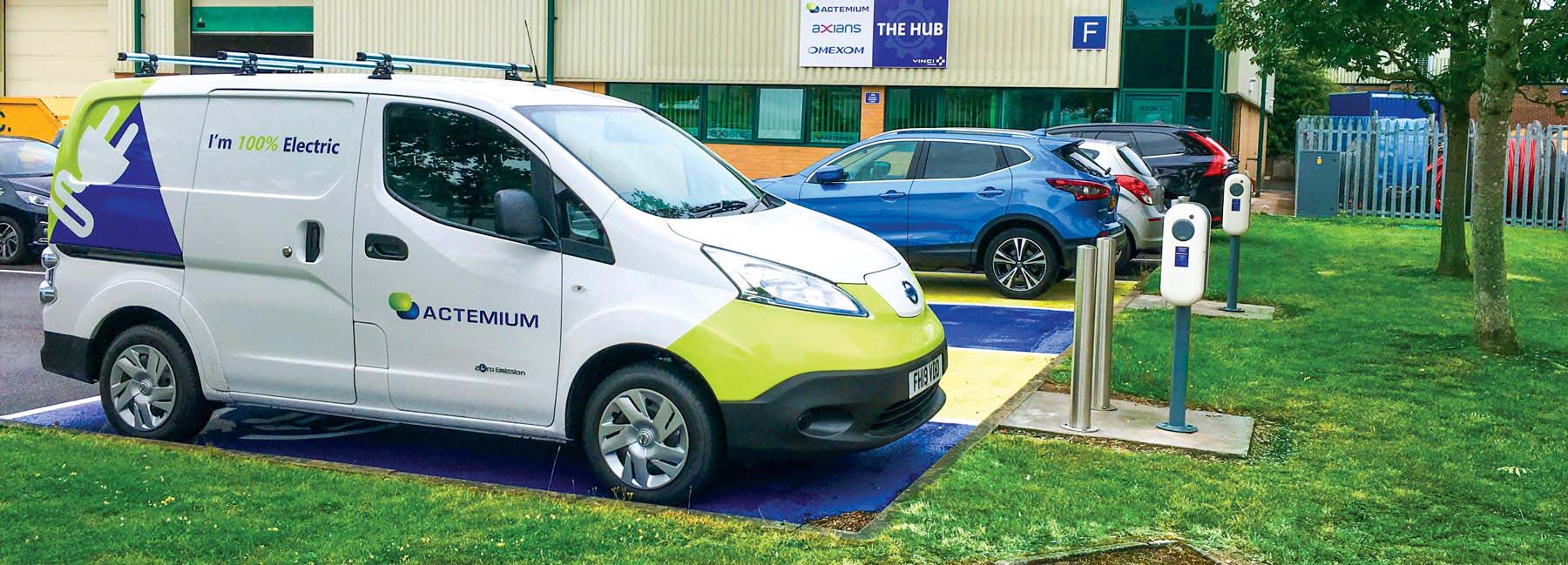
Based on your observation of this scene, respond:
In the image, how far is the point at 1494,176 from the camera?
9969 mm

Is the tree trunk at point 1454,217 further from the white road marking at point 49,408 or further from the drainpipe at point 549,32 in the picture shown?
the drainpipe at point 549,32

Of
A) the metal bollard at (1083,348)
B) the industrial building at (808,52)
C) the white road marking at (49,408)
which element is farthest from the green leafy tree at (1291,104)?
the white road marking at (49,408)

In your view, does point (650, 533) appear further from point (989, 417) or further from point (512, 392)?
point (989, 417)

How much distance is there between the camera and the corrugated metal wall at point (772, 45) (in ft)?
90.7

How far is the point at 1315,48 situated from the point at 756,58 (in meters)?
16.3

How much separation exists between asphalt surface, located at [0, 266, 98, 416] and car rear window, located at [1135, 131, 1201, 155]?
508 inches

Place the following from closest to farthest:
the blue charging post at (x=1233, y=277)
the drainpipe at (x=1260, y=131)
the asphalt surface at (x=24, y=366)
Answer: the asphalt surface at (x=24, y=366) → the blue charging post at (x=1233, y=277) → the drainpipe at (x=1260, y=131)

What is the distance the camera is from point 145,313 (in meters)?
7.03

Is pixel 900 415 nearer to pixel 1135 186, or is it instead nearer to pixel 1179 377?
pixel 1179 377

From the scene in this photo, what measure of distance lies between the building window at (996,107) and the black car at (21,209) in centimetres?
1602

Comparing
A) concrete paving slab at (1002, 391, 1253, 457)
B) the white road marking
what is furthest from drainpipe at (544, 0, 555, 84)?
concrete paving slab at (1002, 391, 1253, 457)

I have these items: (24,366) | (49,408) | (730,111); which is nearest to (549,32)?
(730,111)

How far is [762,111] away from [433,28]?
777 centimetres

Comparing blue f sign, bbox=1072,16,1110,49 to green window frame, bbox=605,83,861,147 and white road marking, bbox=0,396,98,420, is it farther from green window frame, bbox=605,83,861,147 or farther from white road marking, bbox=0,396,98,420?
white road marking, bbox=0,396,98,420
